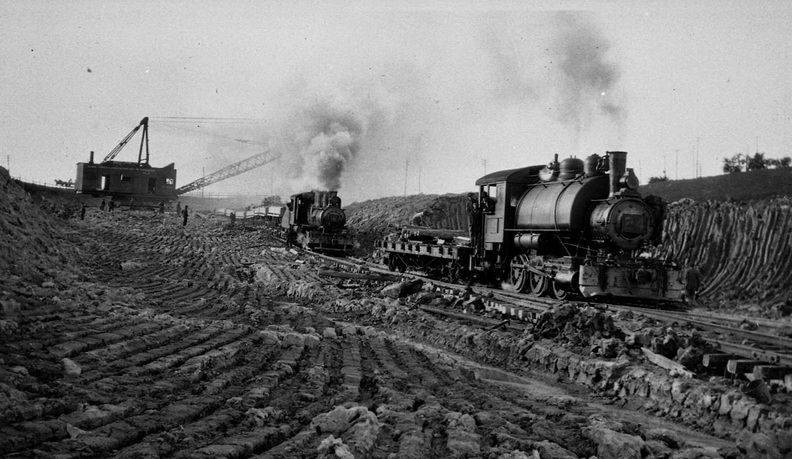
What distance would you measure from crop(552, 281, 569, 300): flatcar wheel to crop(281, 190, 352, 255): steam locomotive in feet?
50.8

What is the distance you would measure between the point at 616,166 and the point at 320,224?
17375 mm

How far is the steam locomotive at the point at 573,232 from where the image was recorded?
39.7ft

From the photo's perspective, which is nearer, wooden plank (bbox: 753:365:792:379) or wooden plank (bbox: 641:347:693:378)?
wooden plank (bbox: 753:365:792:379)

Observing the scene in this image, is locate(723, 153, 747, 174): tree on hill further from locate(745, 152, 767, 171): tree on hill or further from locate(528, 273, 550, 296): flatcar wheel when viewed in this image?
locate(528, 273, 550, 296): flatcar wheel

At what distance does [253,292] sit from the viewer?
13688 mm

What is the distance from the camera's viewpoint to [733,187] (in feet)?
76.4

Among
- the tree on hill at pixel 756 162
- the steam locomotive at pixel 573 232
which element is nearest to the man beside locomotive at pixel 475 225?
the steam locomotive at pixel 573 232

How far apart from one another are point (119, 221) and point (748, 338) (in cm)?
3686

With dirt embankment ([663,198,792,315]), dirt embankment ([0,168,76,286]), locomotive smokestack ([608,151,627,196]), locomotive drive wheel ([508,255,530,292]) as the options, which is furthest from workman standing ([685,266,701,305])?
dirt embankment ([0,168,76,286])

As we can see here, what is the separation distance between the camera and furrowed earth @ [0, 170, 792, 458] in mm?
4082

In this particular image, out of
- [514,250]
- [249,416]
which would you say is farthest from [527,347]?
[514,250]

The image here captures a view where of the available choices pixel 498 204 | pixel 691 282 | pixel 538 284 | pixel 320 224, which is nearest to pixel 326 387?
pixel 538 284

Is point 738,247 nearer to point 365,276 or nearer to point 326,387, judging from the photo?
point 365,276

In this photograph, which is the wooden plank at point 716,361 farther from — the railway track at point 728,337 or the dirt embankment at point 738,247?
the dirt embankment at point 738,247
